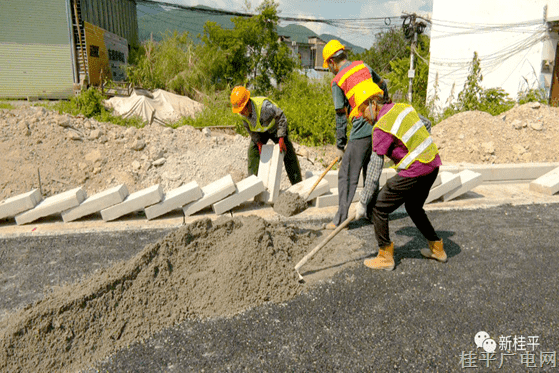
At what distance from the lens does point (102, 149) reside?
25.9 ft

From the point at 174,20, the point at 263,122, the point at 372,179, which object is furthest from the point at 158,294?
the point at 174,20

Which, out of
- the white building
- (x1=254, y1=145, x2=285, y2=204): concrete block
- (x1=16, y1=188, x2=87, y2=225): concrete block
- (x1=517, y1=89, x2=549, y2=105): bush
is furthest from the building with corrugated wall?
(x1=517, y1=89, x2=549, y2=105): bush

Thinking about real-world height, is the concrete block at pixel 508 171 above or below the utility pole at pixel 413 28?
below

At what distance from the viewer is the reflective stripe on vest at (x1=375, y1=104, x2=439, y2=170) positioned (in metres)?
3.36

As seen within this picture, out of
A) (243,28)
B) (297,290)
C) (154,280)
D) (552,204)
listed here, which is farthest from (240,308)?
(243,28)

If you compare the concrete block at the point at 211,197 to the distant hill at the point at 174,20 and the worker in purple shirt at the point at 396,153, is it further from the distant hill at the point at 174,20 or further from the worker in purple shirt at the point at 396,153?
the distant hill at the point at 174,20

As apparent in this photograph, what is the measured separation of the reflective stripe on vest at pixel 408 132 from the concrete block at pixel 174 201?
280cm

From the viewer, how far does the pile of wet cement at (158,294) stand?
9.16ft

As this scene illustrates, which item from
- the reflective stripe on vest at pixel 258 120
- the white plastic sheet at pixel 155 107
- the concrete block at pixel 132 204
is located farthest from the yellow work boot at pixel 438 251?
the white plastic sheet at pixel 155 107

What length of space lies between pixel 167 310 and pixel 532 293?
9.74 ft

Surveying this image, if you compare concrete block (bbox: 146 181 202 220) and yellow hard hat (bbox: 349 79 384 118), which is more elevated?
yellow hard hat (bbox: 349 79 384 118)

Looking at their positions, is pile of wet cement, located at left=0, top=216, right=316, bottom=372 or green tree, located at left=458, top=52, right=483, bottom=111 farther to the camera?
green tree, located at left=458, top=52, right=483, bottom=111

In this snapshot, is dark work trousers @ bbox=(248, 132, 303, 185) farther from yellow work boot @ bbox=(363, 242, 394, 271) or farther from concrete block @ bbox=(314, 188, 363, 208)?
yellow work boot @ bbox=(363, 242, 394, 271)

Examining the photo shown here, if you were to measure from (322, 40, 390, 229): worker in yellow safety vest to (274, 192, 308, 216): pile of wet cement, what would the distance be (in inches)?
29.5
